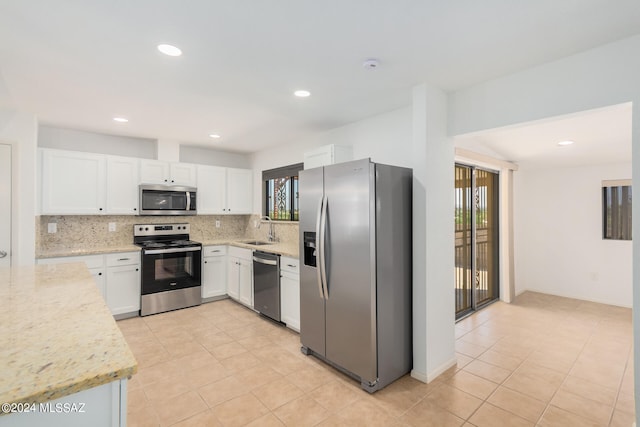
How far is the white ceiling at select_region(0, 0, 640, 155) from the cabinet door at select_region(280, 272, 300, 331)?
1882mm

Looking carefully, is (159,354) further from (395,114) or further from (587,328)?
(587,328)

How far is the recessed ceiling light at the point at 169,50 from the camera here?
206 cm

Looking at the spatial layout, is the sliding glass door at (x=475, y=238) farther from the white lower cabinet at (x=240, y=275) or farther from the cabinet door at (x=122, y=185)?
the cabinet door at (x=122, y=185)

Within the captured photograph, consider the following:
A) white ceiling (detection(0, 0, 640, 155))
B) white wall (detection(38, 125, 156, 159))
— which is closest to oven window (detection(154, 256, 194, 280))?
white wall (detection(38, 125, 156, 159))

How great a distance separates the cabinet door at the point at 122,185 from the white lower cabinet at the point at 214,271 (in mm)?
1168

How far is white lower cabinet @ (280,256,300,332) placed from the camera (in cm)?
357

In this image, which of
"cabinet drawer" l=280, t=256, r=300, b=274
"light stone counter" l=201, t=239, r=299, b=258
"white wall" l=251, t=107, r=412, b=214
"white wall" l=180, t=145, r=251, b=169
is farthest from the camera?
"white wall" l=180, t=145, r=251, b=169

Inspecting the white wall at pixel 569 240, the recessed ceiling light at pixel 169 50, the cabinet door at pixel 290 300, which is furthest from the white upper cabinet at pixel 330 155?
the white wall at pixel 569 240

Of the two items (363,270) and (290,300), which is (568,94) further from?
(290,300)

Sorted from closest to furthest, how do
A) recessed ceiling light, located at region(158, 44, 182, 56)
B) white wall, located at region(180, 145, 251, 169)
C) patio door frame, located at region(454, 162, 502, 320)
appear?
recessed ceiling light, located at region(158, 44, 182, 56)
patio door frame, located at region(454, 162, 502, 320)
white wall, located at region(180, 145, 251, 169)

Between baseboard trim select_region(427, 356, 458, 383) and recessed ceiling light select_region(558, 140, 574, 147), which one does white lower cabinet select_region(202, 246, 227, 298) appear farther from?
recessed ceiling light select_region(558, 140, 574, 147)

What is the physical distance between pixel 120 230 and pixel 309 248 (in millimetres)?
3110

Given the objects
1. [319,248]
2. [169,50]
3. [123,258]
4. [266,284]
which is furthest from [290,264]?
[169,50]

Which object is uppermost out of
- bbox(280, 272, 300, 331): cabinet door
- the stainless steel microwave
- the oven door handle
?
the stainless steel microwave
